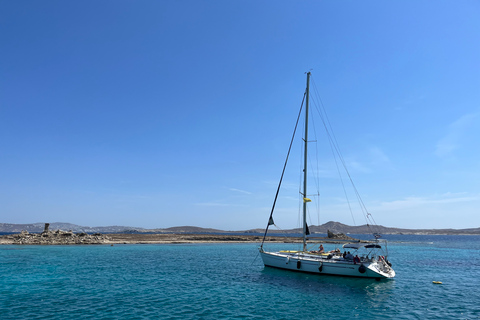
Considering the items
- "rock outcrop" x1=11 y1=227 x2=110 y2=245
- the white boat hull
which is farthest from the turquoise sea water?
"rock outcrop" x1=11 y1=227 x2=110 y2=245

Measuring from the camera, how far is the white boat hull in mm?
31062

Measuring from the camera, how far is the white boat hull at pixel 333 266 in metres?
31.1

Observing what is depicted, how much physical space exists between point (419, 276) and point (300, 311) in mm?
23658

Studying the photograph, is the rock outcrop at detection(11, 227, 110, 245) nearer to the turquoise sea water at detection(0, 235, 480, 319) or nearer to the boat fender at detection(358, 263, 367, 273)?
the turquoise sea water at detection(0, 235, 480, 319)

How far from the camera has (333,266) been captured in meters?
32.4

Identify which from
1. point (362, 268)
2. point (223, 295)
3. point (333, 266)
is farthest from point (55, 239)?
point (362, 268)

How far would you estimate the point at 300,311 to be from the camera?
65.3 feet

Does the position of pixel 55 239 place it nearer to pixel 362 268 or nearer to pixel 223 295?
pixel 223 295

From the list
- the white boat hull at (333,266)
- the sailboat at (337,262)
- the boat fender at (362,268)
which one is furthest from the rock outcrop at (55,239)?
the boat fender at (362,268)

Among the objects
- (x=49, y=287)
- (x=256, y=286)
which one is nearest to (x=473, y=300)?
(x=256, y=286)

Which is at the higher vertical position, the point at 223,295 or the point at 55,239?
the point at 55,239

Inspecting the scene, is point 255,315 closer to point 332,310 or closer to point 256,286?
point 332,310

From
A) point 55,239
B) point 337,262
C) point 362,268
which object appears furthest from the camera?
point 55,239

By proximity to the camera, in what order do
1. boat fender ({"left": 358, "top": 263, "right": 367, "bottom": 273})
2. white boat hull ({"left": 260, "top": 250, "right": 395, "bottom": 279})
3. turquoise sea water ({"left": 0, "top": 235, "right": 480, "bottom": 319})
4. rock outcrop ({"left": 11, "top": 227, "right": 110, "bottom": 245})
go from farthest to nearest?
rock outcrop ({"left": 11, "top": 227, "right": 110, "bottom": 245}), white boat hull ({"left": 260, "top": 250, "right": 395, "bottom": 279}), boat fender ({"left": 358, "top": 263, "right": 367, "bottom": 273}), turquoise sea water ({"left": 0, "top": 235, "right": 480, "bottom": 319})
